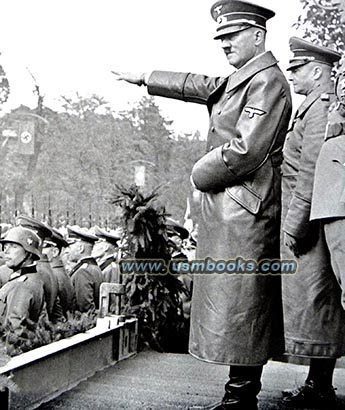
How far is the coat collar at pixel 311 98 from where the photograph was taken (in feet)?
11.2

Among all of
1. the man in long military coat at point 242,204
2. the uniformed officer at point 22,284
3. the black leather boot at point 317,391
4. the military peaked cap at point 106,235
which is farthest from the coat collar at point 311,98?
the military peaked cap at point 106,235

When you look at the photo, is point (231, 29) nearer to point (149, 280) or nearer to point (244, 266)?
point (244, 266)

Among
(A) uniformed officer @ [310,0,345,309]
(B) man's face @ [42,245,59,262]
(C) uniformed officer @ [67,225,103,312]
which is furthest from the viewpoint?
(B) man's face @ [42,245,59,262]

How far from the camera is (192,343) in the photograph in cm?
315

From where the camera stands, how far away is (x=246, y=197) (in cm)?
303

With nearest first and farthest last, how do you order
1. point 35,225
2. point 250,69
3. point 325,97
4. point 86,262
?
point 250,69, point 325,97, point 35,225, point 86,262

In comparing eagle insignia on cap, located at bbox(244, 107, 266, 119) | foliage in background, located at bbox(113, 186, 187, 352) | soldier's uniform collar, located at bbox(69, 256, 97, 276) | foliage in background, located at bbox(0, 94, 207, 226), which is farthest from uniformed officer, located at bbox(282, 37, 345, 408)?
foliage in background, located at bbox(0, 94, 207, 226)

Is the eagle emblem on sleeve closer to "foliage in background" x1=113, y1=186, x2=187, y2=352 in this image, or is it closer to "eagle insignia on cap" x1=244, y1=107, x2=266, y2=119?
"eagle insignia on cap" x1=244, y1=107, x2=266, y2=119

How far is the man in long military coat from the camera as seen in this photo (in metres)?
3.00

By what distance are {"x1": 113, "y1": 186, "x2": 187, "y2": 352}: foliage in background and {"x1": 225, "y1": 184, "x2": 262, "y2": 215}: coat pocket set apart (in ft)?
6.92

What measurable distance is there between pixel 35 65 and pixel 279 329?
7.86 meters

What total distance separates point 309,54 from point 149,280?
7.65 feet

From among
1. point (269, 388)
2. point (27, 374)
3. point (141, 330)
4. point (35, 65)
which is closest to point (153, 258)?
point (141, 330)

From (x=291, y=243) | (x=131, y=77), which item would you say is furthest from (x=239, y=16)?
(x=291, y=243)
